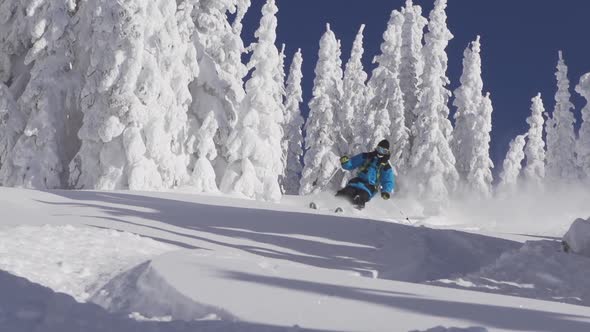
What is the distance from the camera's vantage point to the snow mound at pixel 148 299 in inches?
206

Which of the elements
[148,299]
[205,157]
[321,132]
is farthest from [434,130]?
[148,299]

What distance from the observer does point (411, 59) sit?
4181 cm

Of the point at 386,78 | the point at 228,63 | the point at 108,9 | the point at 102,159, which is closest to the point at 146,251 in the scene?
the point at 102,159

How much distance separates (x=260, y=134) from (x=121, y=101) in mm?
8646

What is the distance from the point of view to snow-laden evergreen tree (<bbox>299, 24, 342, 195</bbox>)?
42.7 meters

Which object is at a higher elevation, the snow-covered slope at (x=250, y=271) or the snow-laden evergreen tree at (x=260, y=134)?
the snow-laden evergreen tree at (x=260, y=134)

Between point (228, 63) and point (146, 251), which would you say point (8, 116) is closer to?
point (228, 63)

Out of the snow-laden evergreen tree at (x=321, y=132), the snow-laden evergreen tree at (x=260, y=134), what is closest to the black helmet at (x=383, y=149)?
the snow-laden evergreen tree at (x=260, y=134)

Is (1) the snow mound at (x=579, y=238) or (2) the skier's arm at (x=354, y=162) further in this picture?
(2) the skier's arm at (x=354, y=162)

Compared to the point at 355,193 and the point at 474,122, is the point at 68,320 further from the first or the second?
the point at 474,122

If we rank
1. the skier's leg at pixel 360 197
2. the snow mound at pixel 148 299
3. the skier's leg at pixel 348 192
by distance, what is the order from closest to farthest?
the snow mound at pixel 148 299, the skier's leg at pixel 360 197, the skier's leg at pixel 348 192

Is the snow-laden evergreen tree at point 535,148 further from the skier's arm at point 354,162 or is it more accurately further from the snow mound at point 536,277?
the snow mound at point 536,277

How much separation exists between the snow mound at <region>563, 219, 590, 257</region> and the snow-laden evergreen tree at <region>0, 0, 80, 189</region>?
16353 mm

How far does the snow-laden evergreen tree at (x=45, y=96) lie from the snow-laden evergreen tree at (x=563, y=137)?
41.6 m
